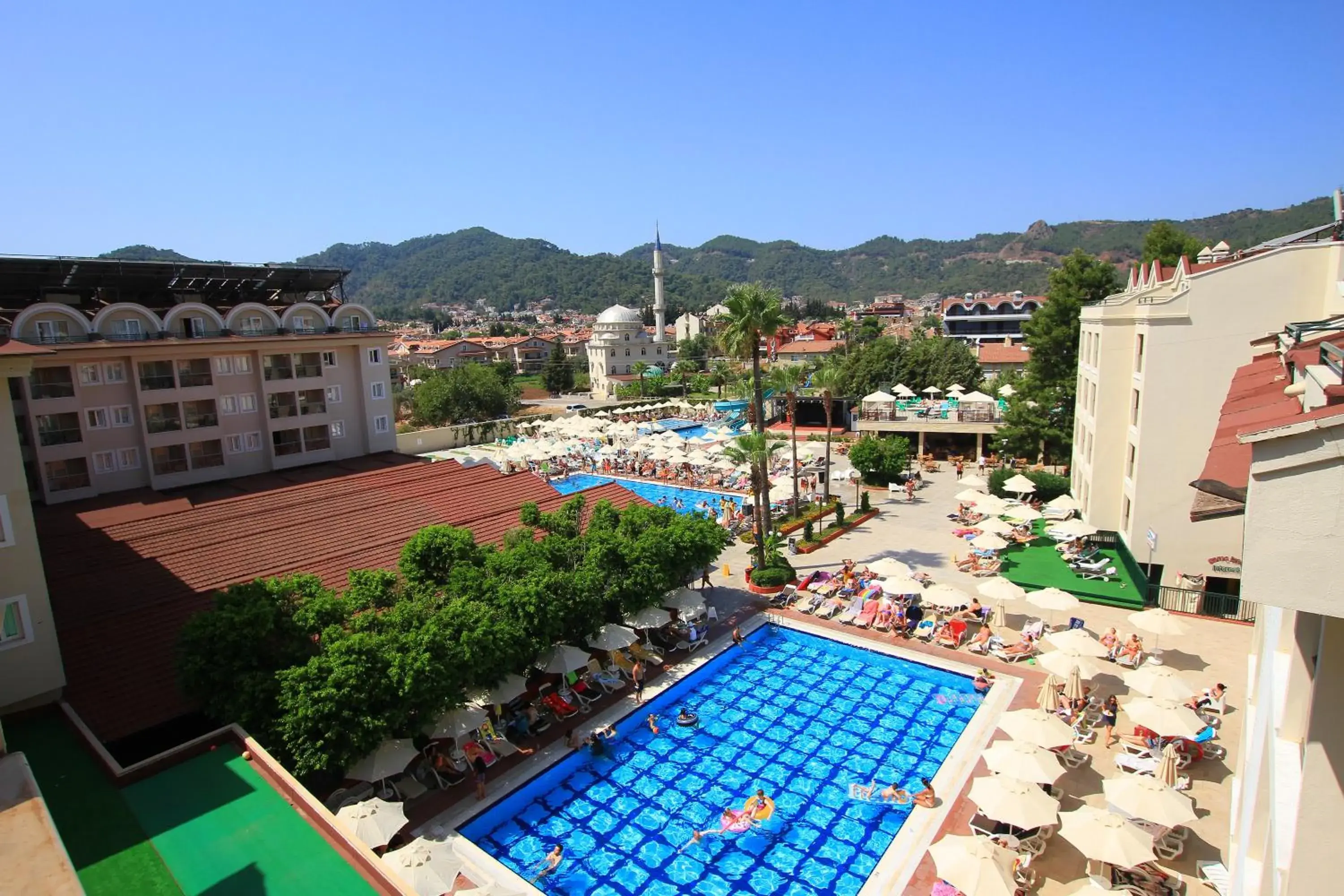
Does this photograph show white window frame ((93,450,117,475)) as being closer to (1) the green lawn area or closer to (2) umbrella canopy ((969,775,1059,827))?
(2) umbrella canopy ((969,775,1059,827))

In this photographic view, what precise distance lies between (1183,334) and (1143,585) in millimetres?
7538

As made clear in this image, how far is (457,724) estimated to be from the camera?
1490 cm

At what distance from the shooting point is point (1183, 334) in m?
22.0

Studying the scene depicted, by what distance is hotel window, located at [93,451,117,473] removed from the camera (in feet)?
85.8

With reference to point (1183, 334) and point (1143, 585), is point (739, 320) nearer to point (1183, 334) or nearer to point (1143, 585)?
point (1183, 334)

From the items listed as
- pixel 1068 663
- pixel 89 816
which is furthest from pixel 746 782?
pixel 89 816

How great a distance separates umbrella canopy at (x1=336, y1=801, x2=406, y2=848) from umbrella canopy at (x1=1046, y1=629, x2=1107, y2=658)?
14441 mm

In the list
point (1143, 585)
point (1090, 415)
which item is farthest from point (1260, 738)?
point (1090, 415)

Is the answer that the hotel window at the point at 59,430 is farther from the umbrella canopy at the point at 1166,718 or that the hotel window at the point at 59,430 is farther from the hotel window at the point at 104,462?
the umbrella canopy at the point at 1166,718

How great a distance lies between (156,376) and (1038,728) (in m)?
30.2

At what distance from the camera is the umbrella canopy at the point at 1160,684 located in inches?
588

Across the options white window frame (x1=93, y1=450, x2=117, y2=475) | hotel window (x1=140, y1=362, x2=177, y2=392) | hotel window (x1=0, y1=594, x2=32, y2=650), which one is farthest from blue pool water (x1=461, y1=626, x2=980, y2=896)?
hotel window (x1=140, y1=362, x2=177, y2=392)

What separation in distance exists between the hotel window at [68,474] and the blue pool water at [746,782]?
70.8ft

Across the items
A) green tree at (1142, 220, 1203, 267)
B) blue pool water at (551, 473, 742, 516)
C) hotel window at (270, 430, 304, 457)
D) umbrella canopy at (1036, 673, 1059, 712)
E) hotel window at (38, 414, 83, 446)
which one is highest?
green tree at (1142, 220, 1203, 267)
